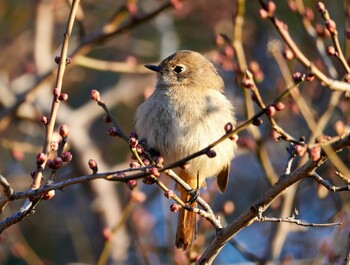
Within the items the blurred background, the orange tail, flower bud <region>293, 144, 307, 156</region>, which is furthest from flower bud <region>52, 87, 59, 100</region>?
the blurred background

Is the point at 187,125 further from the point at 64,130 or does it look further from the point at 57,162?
the point at 57,162

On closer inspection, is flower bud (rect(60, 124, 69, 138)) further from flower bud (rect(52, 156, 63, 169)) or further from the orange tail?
the orange tail

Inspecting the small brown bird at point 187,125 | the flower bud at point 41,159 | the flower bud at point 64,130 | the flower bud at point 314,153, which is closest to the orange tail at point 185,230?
the small brown bird at point 187,125

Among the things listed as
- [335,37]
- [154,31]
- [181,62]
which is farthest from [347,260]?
[154,31]

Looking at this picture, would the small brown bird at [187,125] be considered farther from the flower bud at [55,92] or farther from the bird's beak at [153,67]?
the flower bud at [55,92]

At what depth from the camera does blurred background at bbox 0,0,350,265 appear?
5074 mm

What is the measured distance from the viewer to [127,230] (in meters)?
7.11

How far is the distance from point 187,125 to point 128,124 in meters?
4.41

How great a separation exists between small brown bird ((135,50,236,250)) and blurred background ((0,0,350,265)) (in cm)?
26

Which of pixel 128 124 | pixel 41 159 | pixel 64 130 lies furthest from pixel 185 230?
pixel 128 124

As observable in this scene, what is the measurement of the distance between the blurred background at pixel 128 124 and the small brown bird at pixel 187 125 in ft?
0.85

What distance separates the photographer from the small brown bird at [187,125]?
4.14 meters

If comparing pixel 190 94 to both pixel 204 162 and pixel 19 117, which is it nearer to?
pixel 204 162

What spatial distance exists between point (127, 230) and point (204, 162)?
304 cm
